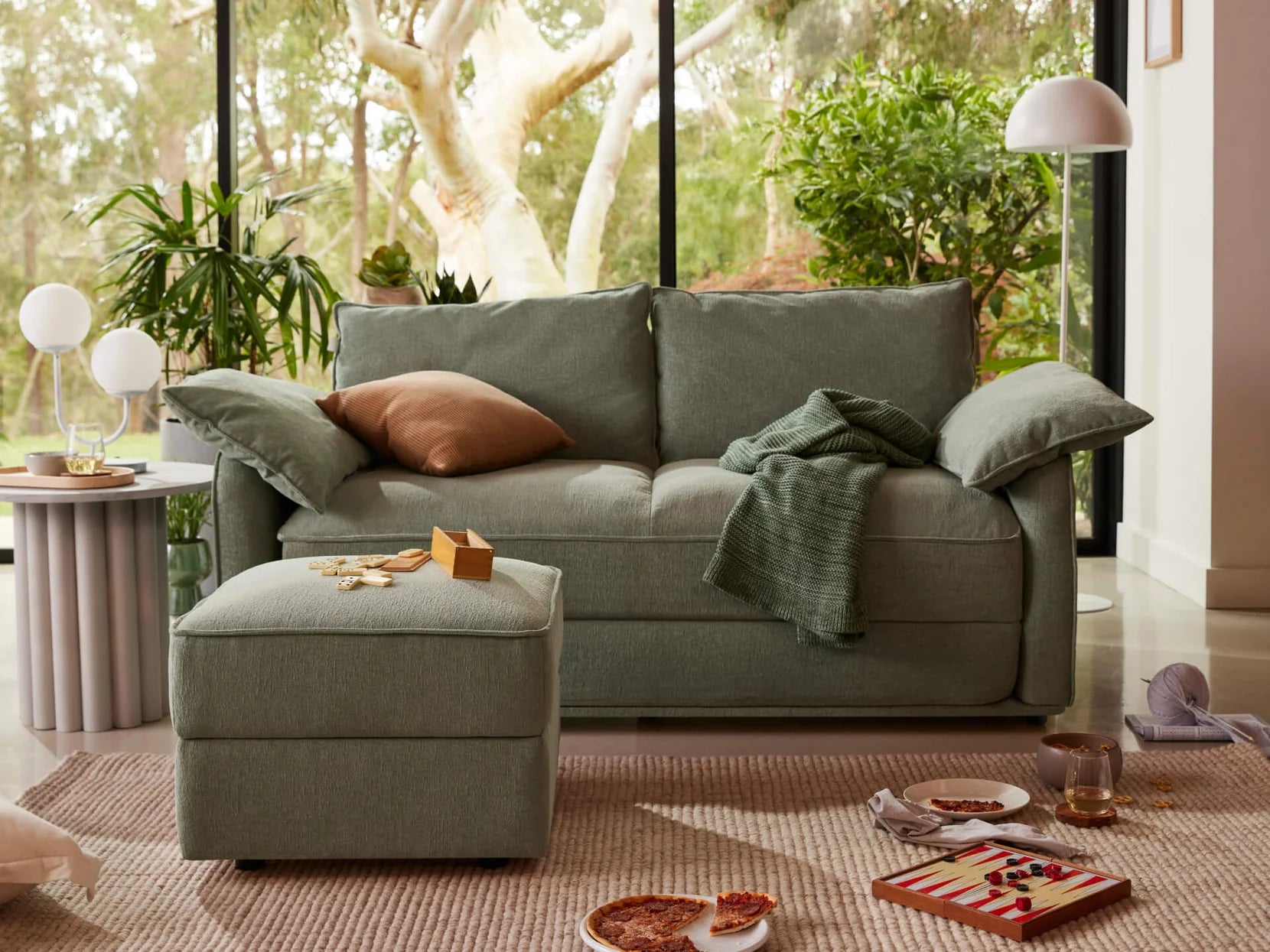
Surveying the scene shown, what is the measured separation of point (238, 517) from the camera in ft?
9.12

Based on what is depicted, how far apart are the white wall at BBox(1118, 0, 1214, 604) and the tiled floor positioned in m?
0.85

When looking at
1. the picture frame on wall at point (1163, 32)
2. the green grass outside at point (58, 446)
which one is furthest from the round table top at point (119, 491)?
the picture frame on wall at point (1163, 32)

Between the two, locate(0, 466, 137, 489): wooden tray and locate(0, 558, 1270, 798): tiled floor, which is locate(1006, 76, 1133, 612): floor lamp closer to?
locate(0, 558, 1270, 798): tiled floor

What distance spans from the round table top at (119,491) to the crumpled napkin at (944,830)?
152 cm

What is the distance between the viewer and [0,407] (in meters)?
4.78

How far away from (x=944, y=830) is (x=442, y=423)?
1369 millimetres

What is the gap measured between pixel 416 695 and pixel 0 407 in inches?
133

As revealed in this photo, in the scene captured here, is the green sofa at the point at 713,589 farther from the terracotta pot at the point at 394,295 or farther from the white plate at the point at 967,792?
the terracotta pot at the point at 394,295

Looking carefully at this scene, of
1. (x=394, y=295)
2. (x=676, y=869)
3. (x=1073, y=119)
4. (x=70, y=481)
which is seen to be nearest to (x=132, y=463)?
(x=70, y=481)

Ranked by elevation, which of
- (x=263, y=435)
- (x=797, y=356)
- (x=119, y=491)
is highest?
(x=797, y=356)

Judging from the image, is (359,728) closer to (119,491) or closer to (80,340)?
(119,491)

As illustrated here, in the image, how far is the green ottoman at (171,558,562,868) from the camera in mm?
2027

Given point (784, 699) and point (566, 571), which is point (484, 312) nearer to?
point (566, 571)

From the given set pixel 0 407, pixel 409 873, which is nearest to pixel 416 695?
pixel 409 873
